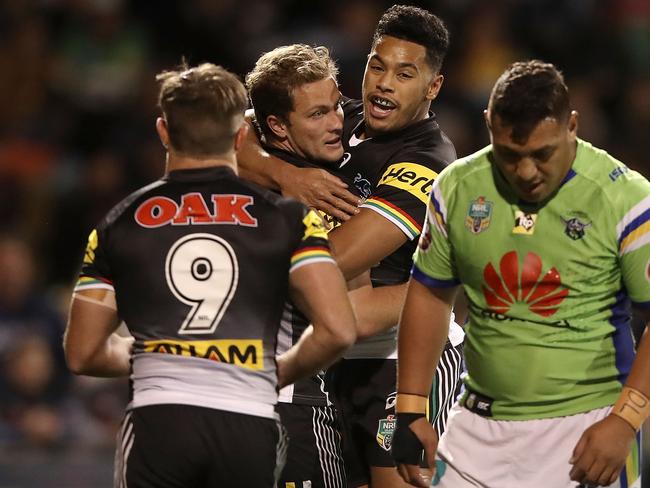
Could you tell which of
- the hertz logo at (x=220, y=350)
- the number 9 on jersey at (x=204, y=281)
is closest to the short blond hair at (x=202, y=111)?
the number 9 on jersey at (x=204, y=281)

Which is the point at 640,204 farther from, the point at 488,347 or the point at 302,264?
the point at 302,264

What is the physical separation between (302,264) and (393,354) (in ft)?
4.76

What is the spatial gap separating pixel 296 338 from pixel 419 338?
588 mm

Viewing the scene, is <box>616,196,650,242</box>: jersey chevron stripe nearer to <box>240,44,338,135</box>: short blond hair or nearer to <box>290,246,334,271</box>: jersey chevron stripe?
<box>290,246,334,271</box>: jersey chevron stripe

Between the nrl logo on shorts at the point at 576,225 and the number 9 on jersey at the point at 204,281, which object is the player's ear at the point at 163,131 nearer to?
the number 9 on jersey at the point at 204,281

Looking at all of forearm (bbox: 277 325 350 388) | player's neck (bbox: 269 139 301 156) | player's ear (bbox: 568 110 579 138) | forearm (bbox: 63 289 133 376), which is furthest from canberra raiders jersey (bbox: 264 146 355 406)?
player's ear (bbox: 568 110 579 138)

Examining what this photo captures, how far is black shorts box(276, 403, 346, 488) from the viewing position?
15.3 feet

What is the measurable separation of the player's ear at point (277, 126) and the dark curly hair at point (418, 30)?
64 cm

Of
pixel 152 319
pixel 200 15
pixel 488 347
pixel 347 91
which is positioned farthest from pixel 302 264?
pixel 200 15

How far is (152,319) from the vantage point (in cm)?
382

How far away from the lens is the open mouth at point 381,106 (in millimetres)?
5117

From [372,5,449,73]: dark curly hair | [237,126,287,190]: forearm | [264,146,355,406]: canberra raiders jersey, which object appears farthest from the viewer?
[372,5,449,73]: dark curly hair

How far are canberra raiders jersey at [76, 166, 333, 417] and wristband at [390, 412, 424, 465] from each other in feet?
1.79

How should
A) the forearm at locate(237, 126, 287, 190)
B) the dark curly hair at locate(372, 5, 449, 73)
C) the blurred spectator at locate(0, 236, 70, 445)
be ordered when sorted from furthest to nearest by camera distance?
the blurred spectator at locate(0, 236, 70, 445), the dark curly hair at locate(372, 5, 449, 73), the forearm at locate(237, 126, 287, 190)
